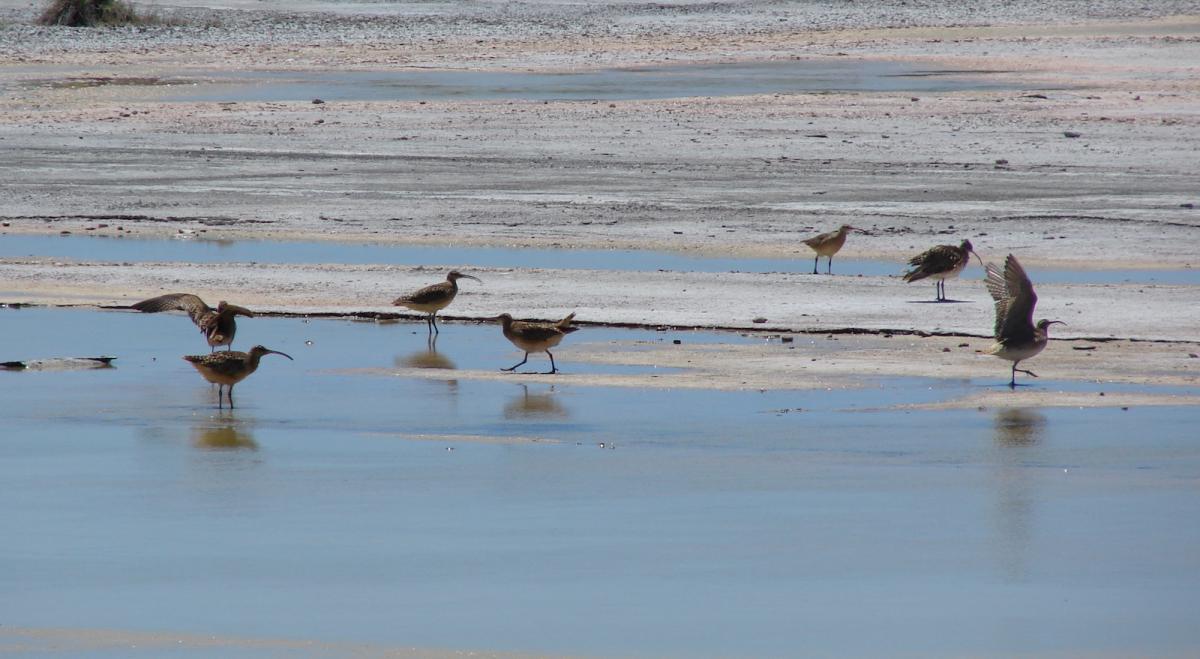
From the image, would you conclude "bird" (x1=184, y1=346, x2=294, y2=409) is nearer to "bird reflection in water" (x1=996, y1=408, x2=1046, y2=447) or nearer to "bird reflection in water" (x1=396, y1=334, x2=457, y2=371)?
"bird reflection in water" (x1=396, y1=334, x2=457, y2=371)

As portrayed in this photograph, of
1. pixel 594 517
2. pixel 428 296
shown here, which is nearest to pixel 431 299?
pixel 428 296

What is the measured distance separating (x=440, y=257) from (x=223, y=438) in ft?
22.5

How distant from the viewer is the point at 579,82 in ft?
101

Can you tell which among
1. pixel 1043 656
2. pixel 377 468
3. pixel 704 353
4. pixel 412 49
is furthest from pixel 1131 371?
pixel 412 49

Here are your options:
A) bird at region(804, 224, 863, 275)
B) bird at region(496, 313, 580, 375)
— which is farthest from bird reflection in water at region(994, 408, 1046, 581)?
bird at region(804, 224, 863, 275)

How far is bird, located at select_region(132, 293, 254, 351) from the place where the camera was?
1161 centimetres

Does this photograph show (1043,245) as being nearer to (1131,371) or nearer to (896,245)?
(896,245)

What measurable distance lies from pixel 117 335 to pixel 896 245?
677 cm

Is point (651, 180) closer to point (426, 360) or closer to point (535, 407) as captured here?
point (426, 360)

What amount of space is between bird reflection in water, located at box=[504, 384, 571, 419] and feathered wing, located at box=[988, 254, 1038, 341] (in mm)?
2302

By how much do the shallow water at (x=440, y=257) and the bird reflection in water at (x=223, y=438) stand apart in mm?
5853

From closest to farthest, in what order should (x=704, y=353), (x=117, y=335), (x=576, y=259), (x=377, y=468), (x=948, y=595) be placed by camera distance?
(x=948, y=595), (x=377, y=468), (x=704, y=353), (x=117, y=335), (x=576, y=259)

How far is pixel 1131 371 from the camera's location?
11.0m

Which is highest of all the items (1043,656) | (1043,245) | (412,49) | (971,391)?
(412,49)
